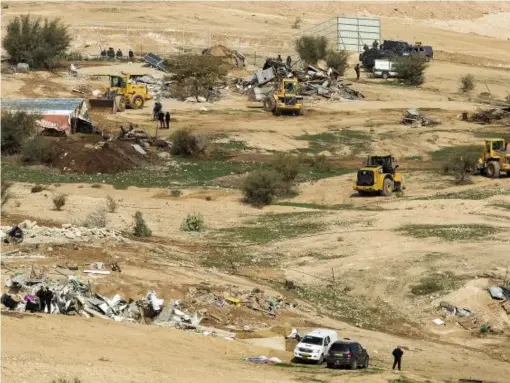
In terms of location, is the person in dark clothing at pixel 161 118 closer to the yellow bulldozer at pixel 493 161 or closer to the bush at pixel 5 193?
the yellow bulldozer at pixel 493 161

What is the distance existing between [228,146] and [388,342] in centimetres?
2792

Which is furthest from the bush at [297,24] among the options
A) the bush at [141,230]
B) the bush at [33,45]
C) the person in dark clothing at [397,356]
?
the person in dark clothing at [397,356]

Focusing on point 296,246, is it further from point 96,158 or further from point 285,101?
point 285,101

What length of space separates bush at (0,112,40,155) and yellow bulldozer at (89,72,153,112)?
965cm

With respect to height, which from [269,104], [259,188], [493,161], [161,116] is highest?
[269,104]

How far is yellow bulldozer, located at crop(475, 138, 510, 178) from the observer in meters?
50.4

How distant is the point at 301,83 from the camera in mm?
72188

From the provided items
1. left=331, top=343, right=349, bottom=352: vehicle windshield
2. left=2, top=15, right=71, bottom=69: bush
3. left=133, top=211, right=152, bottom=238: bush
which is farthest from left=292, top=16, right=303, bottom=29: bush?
left=331, top=343, right=349, bottom=352: vehicle windshield

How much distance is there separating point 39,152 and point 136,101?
15.0 meters

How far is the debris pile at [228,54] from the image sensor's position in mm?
80625

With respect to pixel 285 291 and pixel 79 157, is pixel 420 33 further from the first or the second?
pixel 285 291

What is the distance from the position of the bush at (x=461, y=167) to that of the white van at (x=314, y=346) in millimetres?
23567

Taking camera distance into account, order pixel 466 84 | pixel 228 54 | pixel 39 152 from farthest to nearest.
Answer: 1. pixel 228 54
2. pixel 466 84
3. pixel 39 152

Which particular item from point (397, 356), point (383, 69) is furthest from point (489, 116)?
point (397, 356)
